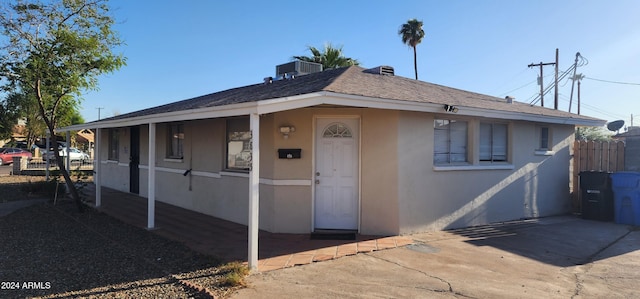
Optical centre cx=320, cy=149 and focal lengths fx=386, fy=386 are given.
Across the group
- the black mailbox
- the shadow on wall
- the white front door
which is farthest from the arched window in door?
the shadow on wall

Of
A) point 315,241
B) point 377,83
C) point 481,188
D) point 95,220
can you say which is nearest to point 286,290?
point 315,241

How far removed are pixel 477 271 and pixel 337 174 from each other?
3.18m

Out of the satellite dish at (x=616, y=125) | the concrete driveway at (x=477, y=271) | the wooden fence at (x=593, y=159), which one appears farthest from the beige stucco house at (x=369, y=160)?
the satellite dish at (x=616, y=125)

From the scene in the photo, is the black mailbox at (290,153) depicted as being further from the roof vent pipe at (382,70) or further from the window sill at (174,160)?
the window sill at (174,160)

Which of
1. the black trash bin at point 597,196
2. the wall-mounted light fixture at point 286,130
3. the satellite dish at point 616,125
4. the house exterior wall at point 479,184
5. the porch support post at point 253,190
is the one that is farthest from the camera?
the satellite dish at point 616,125

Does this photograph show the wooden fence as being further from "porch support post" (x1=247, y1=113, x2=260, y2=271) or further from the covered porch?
"porch support post" (x1=247, y1=113, x2=260, y2=271)

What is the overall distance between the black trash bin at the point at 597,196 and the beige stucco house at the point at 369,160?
3.50ft

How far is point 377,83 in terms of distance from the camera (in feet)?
27.5

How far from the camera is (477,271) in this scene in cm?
546

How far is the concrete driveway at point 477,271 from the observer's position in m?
4.66

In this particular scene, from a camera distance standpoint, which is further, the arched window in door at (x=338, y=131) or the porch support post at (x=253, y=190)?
→ the arched window in door at (x=338, y=131)

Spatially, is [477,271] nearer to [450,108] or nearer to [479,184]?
[450,108]

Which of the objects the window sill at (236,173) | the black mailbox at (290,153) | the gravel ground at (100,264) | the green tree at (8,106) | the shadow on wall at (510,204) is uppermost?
the green tree at (8,106)

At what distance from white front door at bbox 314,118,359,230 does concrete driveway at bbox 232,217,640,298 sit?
1.50 m
